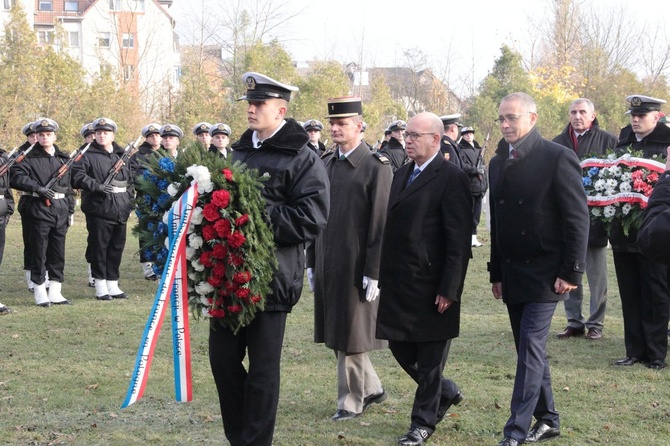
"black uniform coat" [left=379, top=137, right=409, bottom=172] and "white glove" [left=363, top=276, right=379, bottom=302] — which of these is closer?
"white glove" [left=363, top=276, right=379, bottom=302]

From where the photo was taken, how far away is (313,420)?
6.75 metres

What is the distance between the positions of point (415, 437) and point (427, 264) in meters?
1.16

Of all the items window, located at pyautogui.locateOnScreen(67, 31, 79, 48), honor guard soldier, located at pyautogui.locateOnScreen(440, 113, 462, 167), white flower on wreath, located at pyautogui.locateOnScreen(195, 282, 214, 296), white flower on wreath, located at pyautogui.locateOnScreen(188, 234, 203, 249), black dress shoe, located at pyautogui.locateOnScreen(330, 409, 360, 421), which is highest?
window, located at pyautogui.locateOnScreen(67, 31, 79, 48)

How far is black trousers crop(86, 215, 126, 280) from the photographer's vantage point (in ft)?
41.9

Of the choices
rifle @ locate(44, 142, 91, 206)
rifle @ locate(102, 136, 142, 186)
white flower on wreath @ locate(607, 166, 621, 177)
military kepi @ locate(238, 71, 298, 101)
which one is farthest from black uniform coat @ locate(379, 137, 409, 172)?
military kepi @ locate(238, 71, 298, 101)

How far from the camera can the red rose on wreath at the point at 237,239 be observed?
5012mm

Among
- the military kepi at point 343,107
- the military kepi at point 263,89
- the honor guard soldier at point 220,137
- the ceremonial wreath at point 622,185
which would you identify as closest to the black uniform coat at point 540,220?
the military kepi at point 343,107

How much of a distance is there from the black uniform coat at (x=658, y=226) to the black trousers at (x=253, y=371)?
2.23 metres

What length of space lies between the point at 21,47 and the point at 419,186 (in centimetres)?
2393

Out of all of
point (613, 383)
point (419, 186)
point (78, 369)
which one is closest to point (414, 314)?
point (419, 186)

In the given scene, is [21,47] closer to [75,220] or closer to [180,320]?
[75,220]

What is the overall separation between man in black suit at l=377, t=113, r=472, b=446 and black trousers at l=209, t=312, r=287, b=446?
1090 mm

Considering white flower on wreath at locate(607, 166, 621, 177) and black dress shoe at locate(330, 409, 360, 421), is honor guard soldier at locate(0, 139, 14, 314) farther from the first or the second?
white flower on wreath at locate(607, 166, 621, 177)

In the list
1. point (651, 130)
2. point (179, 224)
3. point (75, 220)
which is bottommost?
point (75, 220)
